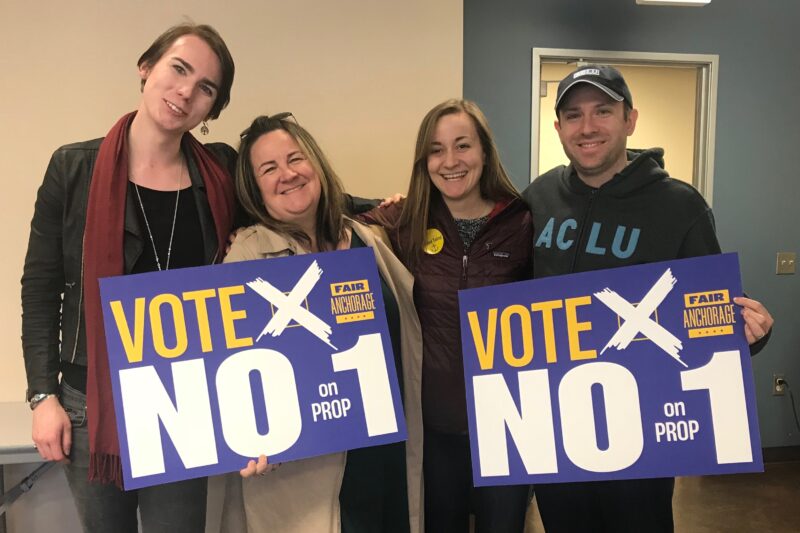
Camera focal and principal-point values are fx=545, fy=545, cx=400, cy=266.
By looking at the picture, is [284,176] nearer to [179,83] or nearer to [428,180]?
[179,83]

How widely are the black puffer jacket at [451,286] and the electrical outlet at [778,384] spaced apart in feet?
8.38

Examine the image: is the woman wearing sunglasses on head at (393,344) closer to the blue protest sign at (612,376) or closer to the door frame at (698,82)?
the blue protest sign at (612,376)

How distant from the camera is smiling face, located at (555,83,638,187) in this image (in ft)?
4.78

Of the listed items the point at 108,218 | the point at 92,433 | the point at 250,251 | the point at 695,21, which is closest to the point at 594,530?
the point at 250,251

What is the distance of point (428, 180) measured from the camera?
1592 mm

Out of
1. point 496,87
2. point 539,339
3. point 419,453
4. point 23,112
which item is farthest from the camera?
point 496,87

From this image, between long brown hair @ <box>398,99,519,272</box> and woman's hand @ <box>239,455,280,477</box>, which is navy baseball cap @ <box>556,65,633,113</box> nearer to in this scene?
long brown hair @ <box>398,99,519,272</box>

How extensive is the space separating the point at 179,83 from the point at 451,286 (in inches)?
33.2

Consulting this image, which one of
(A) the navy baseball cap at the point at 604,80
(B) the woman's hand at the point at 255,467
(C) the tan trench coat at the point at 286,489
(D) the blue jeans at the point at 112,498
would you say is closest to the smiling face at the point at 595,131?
(A) the navy baseball cap at the point at 604,80

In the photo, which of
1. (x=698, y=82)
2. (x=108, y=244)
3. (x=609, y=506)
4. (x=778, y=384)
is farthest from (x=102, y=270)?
(x=778, y=384)

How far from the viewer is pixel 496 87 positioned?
9.50 feet

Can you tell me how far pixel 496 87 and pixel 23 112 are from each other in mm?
2139

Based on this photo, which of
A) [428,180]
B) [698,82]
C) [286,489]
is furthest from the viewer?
[698,82]

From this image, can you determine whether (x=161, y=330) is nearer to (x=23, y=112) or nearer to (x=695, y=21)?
(x=23, y=112)
